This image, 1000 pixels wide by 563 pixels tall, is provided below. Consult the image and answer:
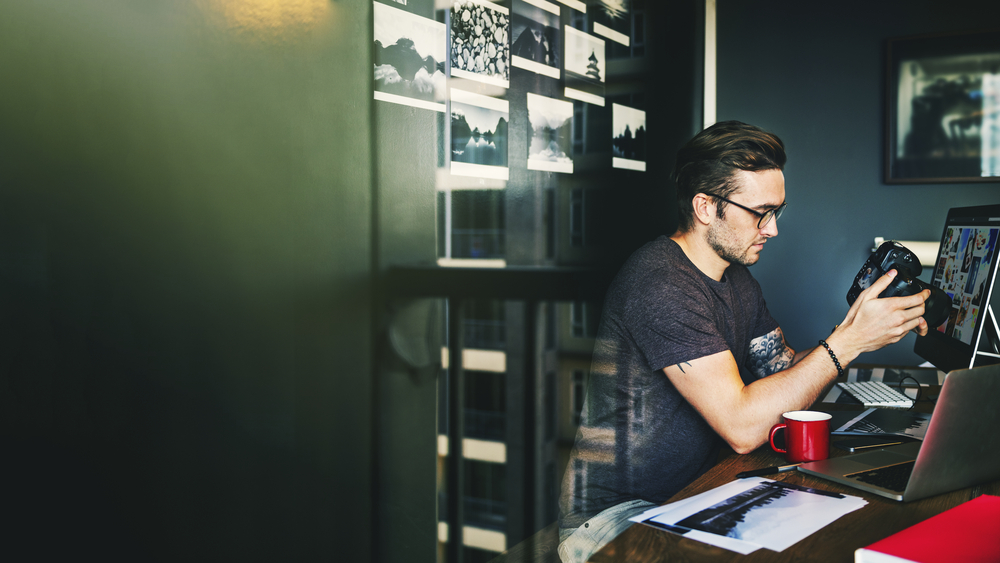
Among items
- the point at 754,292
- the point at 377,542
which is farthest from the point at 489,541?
the point at 754,292

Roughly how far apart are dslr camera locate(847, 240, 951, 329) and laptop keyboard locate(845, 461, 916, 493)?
0.46 meters

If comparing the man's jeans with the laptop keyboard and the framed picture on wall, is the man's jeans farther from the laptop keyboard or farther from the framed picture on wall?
the framed picture on wall

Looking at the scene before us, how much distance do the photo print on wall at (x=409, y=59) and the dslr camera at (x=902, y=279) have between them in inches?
41.9

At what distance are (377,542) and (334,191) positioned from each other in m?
0.69

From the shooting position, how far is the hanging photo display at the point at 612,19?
7.09ft

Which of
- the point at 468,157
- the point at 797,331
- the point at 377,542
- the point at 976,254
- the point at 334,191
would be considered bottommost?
the point at 377,542

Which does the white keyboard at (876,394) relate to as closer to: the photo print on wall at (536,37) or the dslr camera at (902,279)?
the dslr camera at (902,279)

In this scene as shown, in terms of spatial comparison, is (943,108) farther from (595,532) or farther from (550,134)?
(595,532)

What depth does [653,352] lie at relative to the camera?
138cm

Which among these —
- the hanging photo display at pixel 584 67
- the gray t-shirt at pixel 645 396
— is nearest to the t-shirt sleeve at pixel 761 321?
the gray t-shirt at pixel 645 396

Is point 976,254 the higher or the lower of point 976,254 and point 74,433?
the higher

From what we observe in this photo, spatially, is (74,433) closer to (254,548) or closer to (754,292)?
(254,548)

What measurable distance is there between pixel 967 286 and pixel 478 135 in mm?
1215

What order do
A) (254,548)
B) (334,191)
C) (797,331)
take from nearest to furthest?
(254,548) < (334,191) < (797,331)
